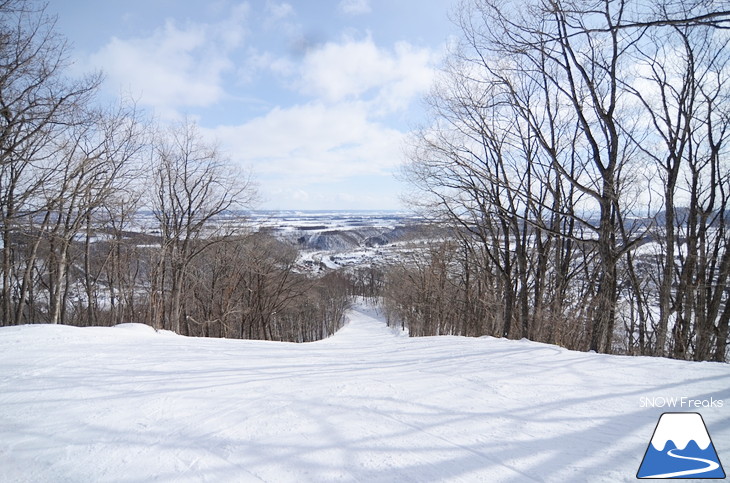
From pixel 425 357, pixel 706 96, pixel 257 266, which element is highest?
pixel 706 96

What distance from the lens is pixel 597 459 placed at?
1949mm

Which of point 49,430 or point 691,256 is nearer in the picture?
point 49,430

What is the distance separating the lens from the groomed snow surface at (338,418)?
1889 mm

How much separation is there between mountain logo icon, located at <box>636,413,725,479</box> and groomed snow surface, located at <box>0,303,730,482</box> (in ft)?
0.23

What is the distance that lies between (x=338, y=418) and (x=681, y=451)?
2390mm

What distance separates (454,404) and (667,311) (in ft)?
32.8

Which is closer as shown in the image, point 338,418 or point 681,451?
point 681,451

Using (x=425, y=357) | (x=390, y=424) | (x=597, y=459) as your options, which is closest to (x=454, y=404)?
(x=390, y=424)

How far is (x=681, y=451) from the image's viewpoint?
6.82 ft

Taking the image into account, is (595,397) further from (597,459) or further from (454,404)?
(454,404)

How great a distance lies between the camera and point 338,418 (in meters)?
2.43

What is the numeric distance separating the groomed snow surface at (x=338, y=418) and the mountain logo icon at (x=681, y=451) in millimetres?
70

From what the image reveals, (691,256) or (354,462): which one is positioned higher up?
(691,256)

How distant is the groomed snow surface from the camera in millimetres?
1889
